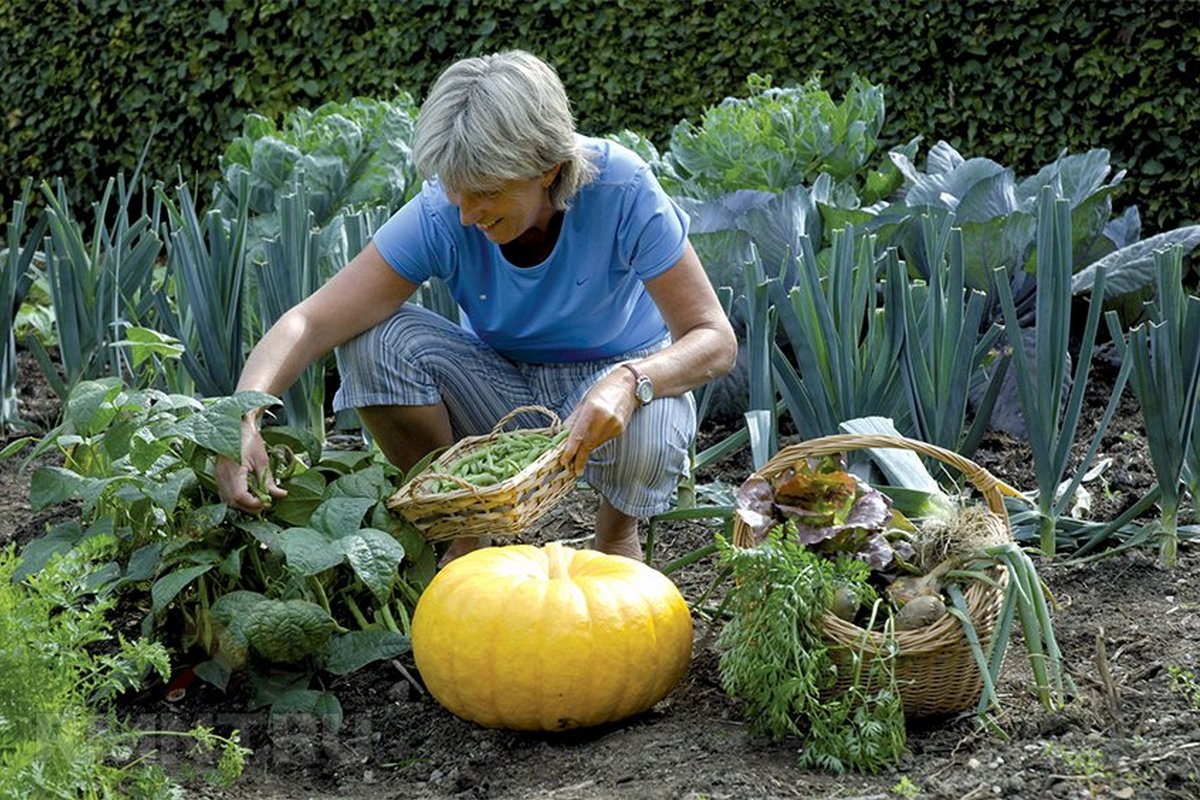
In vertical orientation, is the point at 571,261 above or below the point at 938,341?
above

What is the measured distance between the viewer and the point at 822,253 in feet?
11.7

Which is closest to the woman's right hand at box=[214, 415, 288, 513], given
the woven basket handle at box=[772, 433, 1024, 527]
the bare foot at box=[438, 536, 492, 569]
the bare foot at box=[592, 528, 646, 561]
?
the bare foot at box=[438, 536, 492, 569]

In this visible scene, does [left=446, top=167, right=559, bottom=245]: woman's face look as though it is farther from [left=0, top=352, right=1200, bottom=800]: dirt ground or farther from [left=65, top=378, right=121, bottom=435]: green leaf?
[left=0, top=352, right=1200, bottom=800]: dirt ground

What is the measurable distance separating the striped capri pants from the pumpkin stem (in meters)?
0.29

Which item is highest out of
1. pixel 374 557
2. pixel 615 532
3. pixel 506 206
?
pixel 506 206

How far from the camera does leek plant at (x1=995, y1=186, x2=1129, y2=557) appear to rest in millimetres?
2543

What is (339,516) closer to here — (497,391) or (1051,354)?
(497,391)

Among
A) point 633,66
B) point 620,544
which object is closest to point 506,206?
point 620,544

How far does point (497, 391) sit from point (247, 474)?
24.9 inches

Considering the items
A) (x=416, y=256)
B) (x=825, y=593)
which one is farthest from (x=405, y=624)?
(x=825, y=593)

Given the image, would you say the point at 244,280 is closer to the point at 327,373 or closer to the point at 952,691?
the point at 327,373

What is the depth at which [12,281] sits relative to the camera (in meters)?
3.65

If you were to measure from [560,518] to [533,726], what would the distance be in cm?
105

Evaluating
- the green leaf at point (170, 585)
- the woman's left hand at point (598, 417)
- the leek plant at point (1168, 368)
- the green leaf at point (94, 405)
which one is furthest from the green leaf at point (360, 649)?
the leek plant at point (1168, 368)
